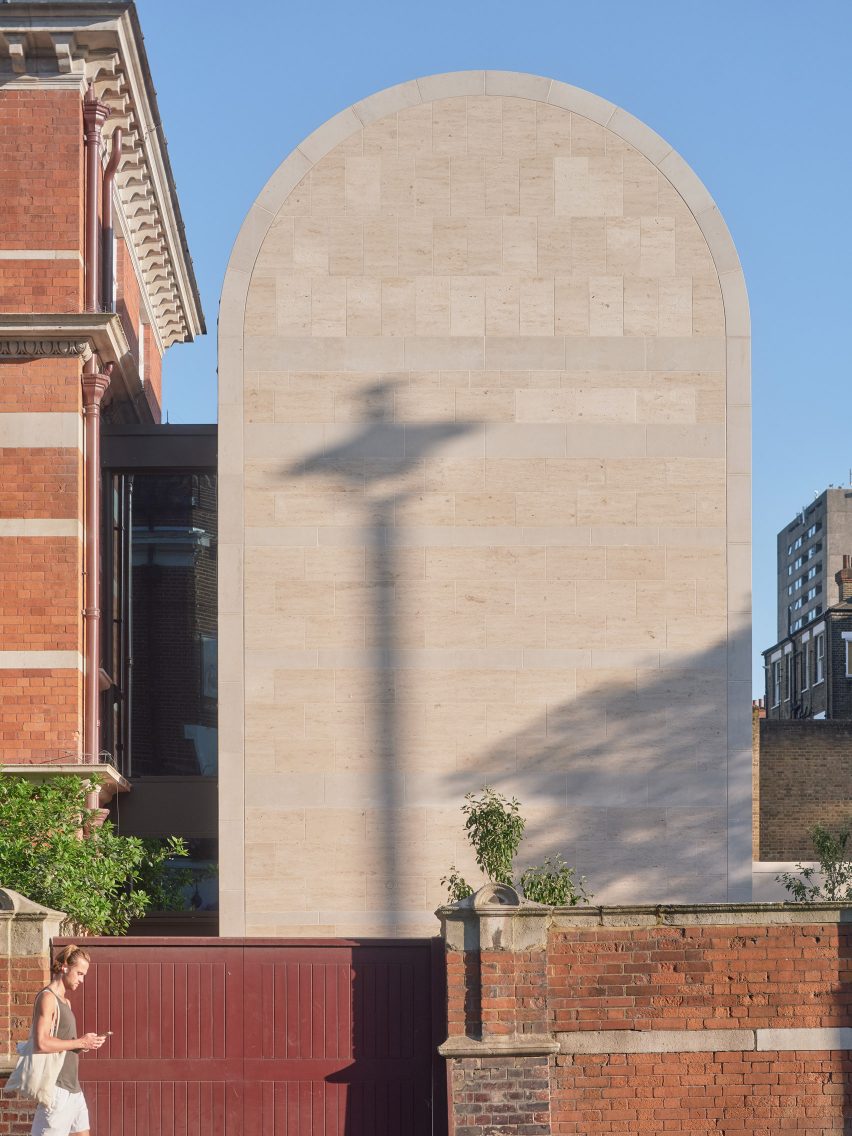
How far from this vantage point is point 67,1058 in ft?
46.4

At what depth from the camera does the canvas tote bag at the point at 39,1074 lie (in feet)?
45.6

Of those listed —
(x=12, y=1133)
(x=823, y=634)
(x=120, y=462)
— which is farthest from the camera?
(x=823, y=634)

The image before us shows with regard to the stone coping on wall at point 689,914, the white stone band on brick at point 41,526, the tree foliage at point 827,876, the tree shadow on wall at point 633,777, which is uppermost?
the white stone band on brick at point 41,526

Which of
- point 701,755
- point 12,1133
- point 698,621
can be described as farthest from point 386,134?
point 12,1133

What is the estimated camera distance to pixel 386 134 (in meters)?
24.9

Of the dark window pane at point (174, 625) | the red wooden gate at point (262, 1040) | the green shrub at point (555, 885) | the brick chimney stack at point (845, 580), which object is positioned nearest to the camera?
the red wooden gate at point (262, 1040)

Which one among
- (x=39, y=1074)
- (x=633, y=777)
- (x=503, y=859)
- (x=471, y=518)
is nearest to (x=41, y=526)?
(x=471, y=518)

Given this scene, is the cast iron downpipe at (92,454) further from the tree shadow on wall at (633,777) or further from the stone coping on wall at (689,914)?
the stone coping on wall at (689,914)

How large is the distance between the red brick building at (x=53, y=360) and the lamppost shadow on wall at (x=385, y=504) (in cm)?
347

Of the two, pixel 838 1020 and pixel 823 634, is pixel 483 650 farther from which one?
pixel 823 634

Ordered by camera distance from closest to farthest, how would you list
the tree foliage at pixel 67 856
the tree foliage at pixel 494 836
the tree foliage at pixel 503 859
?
the tree foliage at pixel 67 856 → the tree foliage at pixel 503 859 → the tree foliage at pixel 494 836

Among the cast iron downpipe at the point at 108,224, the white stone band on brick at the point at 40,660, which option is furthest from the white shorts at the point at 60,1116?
the cast iron downpipe at the point at 108,224

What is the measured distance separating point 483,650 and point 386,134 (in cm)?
762

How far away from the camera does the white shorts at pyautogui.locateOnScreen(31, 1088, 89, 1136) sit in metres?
13.9
